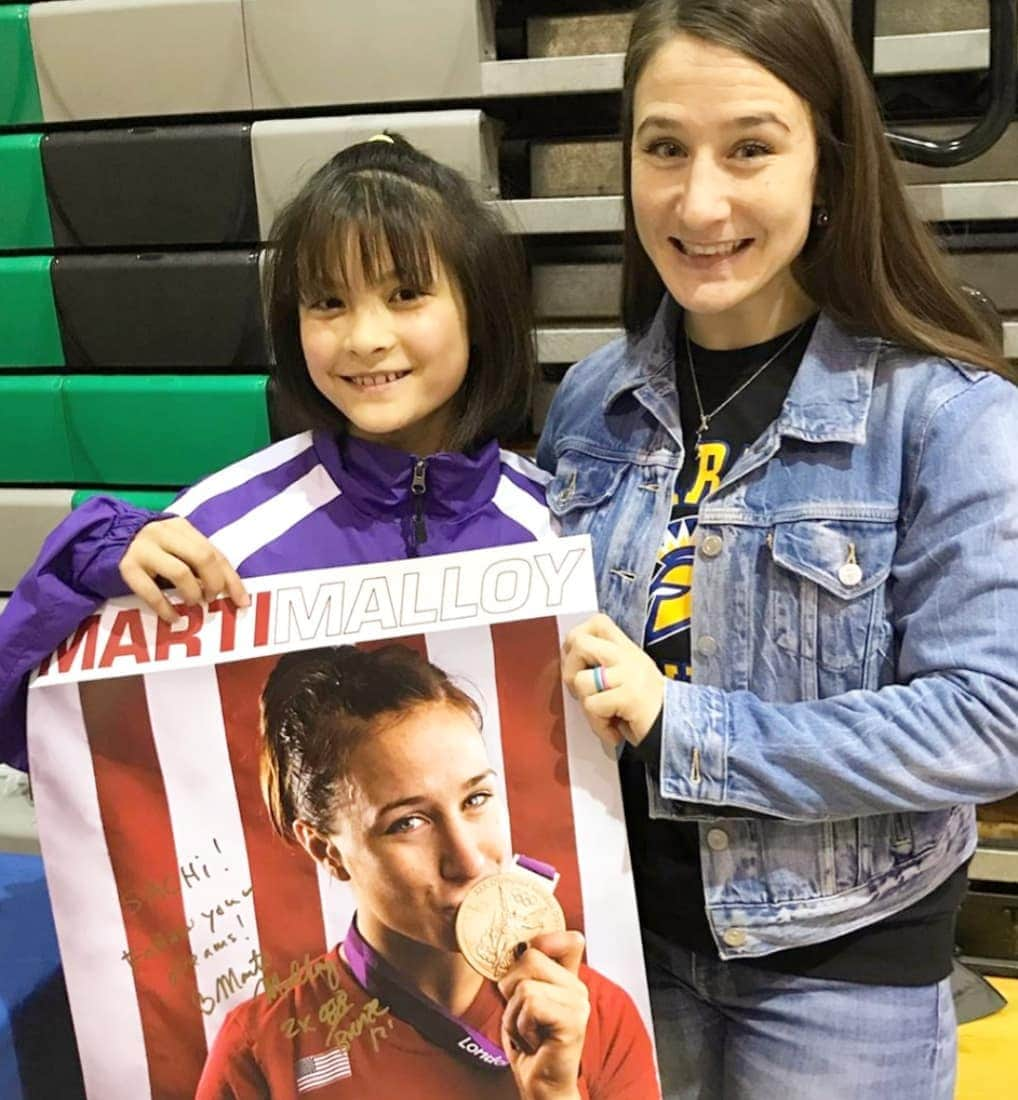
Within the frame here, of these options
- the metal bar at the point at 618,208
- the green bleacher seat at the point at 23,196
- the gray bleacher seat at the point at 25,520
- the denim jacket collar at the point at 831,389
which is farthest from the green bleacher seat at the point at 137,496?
the denim jacket collar at the point at 831,389

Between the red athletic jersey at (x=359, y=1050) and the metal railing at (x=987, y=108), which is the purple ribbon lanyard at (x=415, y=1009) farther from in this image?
the metal railing at (x=987, y=108)

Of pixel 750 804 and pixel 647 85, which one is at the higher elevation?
pixel 647 85

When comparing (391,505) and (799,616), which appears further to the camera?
(391,505)

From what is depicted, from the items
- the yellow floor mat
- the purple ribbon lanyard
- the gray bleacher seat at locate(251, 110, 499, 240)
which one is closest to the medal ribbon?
the purple ribbon lanyard

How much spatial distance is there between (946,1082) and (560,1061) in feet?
1.19

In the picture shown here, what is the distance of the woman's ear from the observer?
37.2 inches

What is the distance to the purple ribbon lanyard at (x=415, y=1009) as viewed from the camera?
93 centimetres

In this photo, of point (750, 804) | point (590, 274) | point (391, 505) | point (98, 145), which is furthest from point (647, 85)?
point (98, 145)

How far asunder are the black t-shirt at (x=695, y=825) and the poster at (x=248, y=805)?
7 cm

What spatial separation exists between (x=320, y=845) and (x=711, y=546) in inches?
16.6

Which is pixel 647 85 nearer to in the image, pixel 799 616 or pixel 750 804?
pixel 799 616

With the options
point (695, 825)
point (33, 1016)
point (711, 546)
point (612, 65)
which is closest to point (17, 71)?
point (612, 65)

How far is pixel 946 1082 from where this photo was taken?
1.00 meters

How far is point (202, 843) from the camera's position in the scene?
37.1 inches
